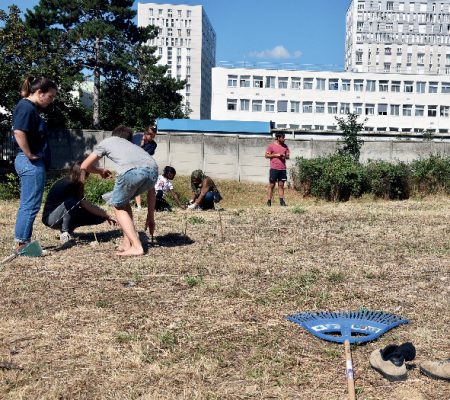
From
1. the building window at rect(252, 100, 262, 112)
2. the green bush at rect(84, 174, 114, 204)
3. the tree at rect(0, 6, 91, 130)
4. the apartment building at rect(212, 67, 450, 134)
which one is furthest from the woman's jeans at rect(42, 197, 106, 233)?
the building window at rect(252, 100, 262, 112)

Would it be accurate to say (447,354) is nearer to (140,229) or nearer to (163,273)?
(163,273)

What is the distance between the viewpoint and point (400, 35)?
3976 inches

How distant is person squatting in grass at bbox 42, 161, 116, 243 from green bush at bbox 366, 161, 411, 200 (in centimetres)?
1270

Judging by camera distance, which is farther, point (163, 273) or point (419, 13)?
point (419, 13)

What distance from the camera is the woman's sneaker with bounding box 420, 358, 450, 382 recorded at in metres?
2.64

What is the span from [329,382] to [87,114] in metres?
35.2

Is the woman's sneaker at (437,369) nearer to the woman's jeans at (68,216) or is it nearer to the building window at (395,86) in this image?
the woman's jeans at (68,216)

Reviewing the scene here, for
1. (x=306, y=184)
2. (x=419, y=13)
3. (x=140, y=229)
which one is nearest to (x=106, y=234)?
(x=140, y=229)

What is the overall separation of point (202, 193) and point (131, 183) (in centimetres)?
494

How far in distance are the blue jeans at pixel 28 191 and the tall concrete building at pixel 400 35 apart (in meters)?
100

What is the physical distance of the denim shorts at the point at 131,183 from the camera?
17.0 ft

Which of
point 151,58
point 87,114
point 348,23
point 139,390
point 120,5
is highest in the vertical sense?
point 348,23

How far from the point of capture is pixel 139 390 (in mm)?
2537

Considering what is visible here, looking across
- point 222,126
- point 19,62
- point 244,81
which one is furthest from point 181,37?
point 19,62
